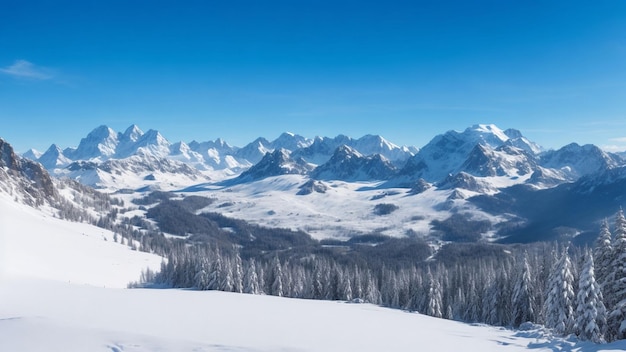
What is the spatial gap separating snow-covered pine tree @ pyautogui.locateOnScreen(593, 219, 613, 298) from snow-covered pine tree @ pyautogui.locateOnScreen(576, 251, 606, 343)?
9.71 feet

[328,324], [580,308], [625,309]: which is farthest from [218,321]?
[625,309]

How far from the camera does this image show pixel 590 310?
37.6 m

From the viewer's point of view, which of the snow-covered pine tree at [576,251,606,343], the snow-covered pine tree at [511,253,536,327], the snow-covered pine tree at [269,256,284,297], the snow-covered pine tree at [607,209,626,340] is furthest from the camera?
the snow-covered pine tree at [269,256,284,297]

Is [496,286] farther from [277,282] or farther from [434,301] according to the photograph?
[277,282]

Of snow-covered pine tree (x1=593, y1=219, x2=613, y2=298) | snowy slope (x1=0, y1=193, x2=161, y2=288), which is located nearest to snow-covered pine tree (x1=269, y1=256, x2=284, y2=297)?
snowy slope (x1=0, y1=193, x2=161, y2=288)

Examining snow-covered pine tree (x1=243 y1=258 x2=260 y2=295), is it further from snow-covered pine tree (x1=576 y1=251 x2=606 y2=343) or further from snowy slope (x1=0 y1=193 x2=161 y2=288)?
snow-covered pine tree (x1=576 y1=251 x2=606 y2=343)

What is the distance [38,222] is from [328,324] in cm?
17663

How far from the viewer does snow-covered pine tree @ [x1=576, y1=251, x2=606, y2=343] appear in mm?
37188

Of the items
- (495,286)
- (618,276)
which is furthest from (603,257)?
(495,286)

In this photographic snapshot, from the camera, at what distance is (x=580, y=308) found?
126 ft

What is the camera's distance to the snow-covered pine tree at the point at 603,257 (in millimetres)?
42362

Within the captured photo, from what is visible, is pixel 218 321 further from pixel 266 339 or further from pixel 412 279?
pixel 412 279

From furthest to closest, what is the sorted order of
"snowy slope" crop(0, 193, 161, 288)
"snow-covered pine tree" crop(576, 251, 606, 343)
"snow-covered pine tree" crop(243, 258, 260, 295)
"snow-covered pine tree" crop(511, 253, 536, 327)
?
"snowy slope" crop(0, 193, 161, 288) → "snow-covered pine tree" crop(243, 258, 260, 295) → "snow-covered pine tree" crop(511, 253, 536, 327) → "snow-covered pine tree" crop(576, 251, 606, 343)

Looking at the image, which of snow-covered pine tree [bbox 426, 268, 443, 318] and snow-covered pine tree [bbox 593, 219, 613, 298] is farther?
snow-covered pine tree [bbox 426, 268, 443, 318]
